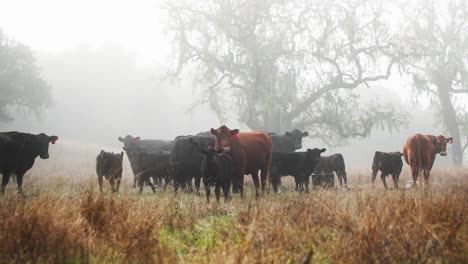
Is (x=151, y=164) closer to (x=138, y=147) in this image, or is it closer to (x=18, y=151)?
(x=138, y=147)

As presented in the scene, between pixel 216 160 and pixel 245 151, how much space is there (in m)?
1.47

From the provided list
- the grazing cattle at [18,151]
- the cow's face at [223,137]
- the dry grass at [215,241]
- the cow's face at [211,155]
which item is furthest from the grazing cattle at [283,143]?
the dry grass at [215,241]

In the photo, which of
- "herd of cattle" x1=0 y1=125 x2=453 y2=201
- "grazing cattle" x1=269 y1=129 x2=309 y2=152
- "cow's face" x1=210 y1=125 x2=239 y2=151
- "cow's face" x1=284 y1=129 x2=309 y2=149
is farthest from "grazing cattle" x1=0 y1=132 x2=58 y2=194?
"cow's face" x1=284 y1=129 x2=309 y2=149

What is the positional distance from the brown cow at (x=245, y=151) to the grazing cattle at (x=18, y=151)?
188 inches

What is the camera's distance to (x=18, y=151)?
9914 mm

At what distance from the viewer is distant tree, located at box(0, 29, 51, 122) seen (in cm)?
3066

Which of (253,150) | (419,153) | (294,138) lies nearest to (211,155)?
(253,150)

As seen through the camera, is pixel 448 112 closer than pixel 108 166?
No

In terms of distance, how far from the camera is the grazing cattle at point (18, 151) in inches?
378

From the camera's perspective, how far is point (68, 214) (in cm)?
407

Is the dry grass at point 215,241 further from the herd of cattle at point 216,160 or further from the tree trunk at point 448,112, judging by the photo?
the tree trunk at point 448,112

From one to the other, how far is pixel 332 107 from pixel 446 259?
17564 millimetres

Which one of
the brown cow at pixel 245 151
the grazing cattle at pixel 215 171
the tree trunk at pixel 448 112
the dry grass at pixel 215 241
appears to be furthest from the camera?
the tree trunk at pixel 448 112

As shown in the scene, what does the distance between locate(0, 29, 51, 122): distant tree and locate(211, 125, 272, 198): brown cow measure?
25.9m
